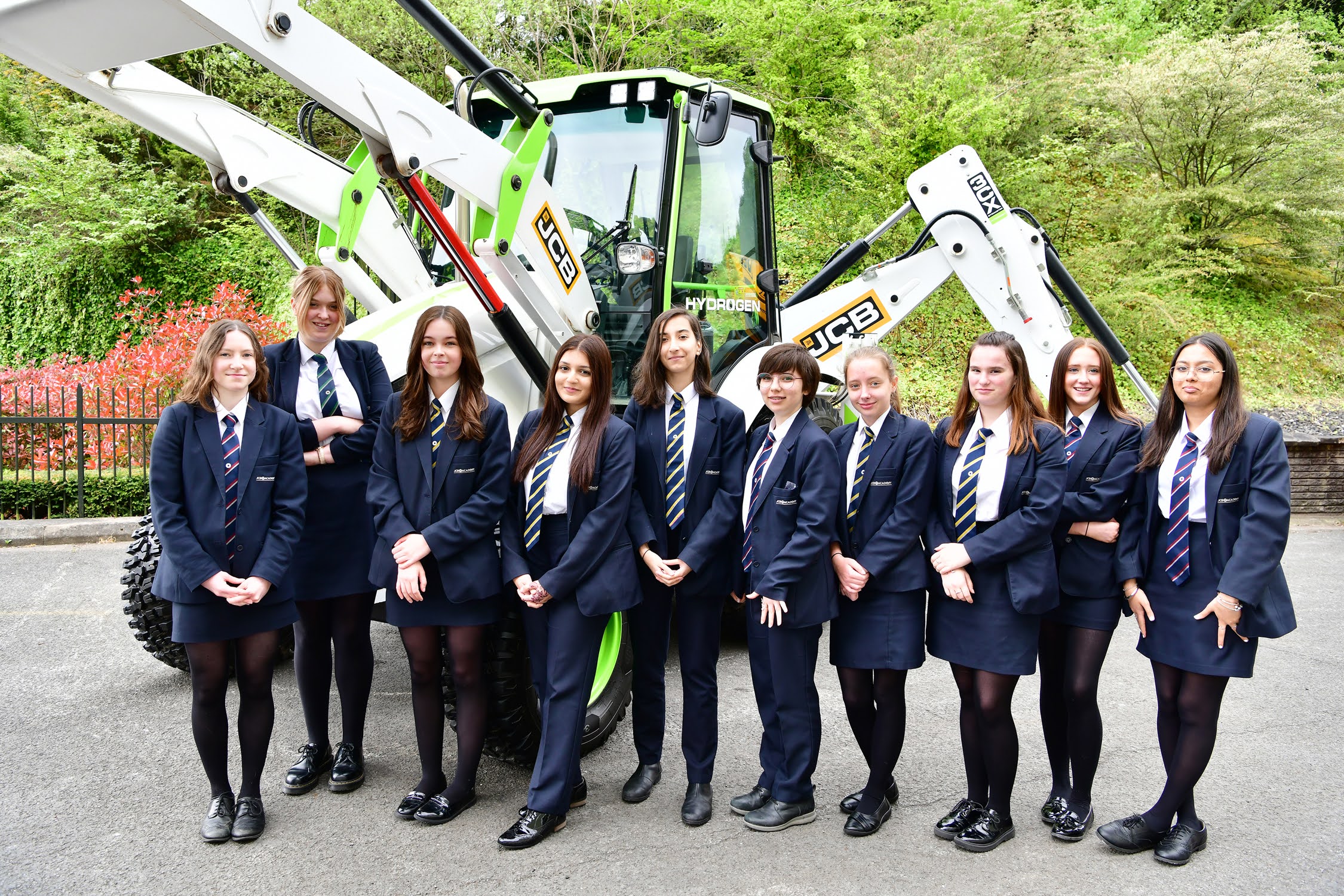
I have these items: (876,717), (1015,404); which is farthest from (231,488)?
(1015,404)

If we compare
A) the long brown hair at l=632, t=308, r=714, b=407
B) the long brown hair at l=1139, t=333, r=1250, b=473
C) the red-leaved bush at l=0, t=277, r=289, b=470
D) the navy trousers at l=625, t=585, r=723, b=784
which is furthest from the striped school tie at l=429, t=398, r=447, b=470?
the red-leaved bush at l=0, t=277, r=289, b=470

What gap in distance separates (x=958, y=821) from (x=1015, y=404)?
1476mm

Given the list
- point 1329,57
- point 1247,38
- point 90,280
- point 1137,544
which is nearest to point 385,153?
point 1137,544

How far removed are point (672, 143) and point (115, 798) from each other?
3.79m

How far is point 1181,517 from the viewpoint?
3170 mm

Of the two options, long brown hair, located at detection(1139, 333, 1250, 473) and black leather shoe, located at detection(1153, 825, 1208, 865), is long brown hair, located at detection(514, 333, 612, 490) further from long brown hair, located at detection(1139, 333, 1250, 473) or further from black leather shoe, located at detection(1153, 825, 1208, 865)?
black leather shoe, located at detection(1153, 825, 1208, 865)

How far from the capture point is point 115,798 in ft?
11.8

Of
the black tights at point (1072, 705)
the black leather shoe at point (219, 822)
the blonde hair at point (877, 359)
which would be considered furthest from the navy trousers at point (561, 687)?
the black tights at point (1072, 705)

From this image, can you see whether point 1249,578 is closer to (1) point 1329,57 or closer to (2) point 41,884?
(2) point 41,884

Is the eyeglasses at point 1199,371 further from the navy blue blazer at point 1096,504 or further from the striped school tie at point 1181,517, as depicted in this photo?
the navy blue blazer at point 1096,504

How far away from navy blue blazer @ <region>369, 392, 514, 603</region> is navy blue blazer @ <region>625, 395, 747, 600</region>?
50 centimetres

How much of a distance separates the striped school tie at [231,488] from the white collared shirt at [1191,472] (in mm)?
3164

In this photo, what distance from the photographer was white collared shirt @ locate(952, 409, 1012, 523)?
3.27m

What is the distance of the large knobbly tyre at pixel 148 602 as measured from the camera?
14.5ft
